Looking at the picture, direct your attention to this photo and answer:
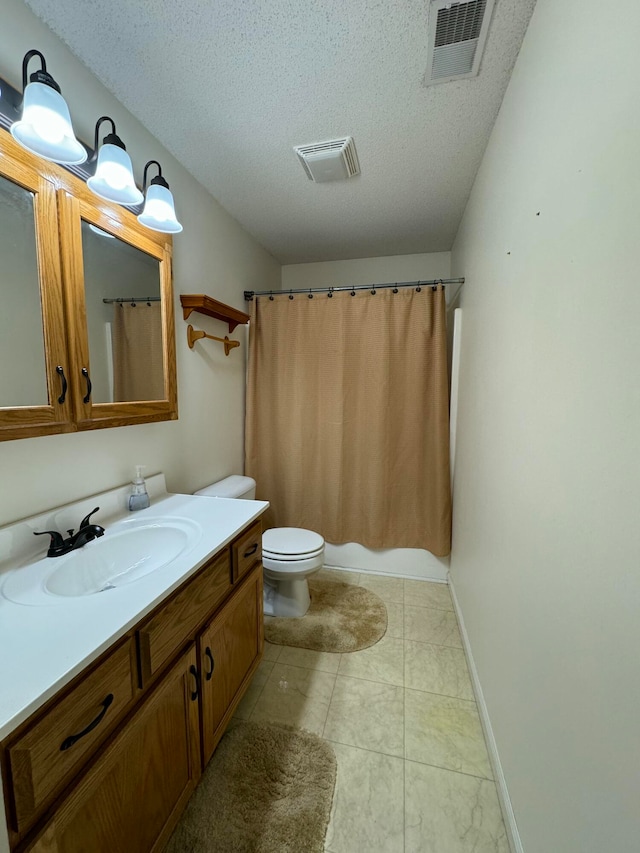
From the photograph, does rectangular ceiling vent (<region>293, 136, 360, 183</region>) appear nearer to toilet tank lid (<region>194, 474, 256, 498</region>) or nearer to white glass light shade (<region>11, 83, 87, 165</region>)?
white glass light shade (<region>11, 83, 87, 165</region>)

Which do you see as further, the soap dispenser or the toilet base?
the toilet base

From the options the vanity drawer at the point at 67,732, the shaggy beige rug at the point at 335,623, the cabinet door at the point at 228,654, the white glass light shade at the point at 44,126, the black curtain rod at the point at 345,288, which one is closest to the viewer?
the vanity drawer at the point at 67,732

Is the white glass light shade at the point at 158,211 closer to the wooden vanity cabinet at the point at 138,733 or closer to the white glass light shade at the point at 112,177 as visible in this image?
the white glass light shade at the point at 112,177

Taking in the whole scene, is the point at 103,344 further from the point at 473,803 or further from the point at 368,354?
the point at 473,803

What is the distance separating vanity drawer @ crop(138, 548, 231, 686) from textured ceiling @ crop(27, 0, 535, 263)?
5.53 ft

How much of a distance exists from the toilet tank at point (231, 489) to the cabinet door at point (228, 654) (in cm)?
55

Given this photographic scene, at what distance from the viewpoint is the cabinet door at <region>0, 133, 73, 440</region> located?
848 millimetres

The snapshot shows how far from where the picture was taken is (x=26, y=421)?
2.85ft

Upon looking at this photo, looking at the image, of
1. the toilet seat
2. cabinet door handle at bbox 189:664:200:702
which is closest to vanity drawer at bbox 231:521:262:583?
cabinet door handle at bbox 189:664:200:702

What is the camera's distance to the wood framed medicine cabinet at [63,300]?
0.87 metres

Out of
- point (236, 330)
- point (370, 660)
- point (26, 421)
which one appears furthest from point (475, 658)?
point (236, 330)

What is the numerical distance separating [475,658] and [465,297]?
1.87 metres

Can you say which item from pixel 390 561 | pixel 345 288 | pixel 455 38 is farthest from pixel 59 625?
pixel 345 288

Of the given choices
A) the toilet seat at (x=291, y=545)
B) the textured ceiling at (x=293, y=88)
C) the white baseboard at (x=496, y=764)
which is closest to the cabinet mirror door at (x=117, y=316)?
the textured ceiling at (x=293, y=88)
